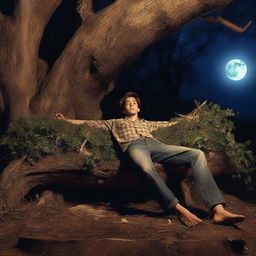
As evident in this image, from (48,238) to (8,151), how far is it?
248cm

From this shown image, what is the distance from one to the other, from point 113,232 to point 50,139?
1927 mm

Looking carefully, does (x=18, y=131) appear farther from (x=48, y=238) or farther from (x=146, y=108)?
(x=146, y=108)

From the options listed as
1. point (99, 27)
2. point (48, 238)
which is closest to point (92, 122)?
point (99, 27)

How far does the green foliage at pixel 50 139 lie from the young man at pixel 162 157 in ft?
0.73

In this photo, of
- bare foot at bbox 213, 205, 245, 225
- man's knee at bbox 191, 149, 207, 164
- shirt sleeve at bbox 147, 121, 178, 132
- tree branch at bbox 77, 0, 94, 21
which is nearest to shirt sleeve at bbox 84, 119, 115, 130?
shirt sleeve at bbox 147, 121, 178, 132

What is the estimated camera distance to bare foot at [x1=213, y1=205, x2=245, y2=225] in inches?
167

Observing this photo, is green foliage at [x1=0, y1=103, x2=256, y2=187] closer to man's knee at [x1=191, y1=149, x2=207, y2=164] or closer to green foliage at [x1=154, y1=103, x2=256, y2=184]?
green foliage at [x1=154, y1=103, x2=256, y2=184]

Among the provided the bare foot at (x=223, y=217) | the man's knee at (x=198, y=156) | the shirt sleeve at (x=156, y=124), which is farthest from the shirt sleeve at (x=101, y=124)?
the bare foot at (x=223, y=217)

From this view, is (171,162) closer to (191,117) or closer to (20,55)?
(191,117)

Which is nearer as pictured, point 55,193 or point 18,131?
point 18,131

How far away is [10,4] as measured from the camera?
7.86 meters

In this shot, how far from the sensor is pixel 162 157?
202 inches

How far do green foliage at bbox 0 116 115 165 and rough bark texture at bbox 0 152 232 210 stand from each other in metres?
0.14

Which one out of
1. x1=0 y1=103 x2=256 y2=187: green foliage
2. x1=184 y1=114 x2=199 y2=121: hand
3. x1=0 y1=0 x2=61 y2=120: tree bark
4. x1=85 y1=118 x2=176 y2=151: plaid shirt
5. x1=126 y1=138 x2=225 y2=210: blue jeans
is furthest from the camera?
x1=0 y1=0 x2=61 y2=120: tree bark
